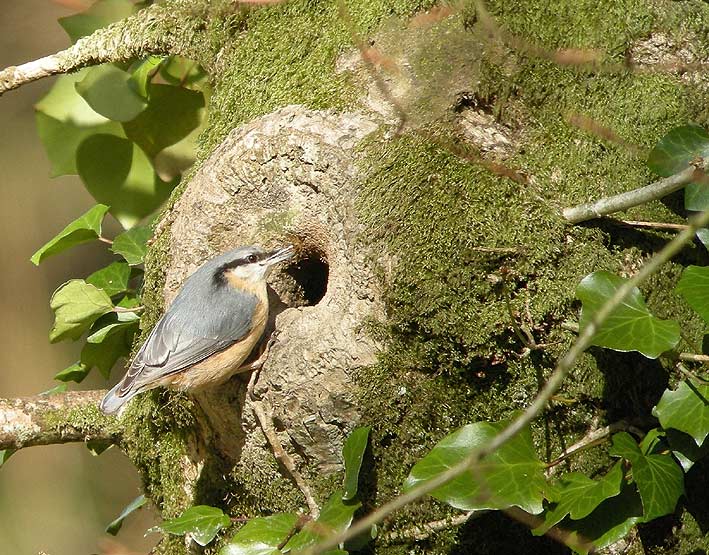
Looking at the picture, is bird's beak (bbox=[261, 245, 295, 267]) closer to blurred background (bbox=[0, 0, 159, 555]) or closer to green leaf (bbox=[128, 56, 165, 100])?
green leaf (bbox=[128, 56, 165, 100])

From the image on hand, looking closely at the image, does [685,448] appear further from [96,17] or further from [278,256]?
[96,17]

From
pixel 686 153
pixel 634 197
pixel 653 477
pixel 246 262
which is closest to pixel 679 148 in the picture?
pixel 686 153

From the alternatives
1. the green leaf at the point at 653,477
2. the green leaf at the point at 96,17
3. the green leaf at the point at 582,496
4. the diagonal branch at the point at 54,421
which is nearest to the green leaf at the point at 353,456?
the green leaf at the point at 582,496

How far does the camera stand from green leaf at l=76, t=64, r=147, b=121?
8.02 ft

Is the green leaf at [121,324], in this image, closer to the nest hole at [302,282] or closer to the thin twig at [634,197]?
the nest hole at [302,282]

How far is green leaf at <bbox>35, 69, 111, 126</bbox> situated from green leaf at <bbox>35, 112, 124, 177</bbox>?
12 mm

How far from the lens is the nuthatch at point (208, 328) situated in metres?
2.08

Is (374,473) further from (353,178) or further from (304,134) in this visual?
(304,134)

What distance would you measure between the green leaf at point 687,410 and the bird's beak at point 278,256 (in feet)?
3.00

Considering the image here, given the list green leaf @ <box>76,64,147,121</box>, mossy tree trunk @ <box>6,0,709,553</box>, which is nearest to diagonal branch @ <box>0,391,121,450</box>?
mossy tree trunk @ <box>6,0,709,553</box>

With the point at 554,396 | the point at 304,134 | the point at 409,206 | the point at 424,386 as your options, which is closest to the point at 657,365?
the point at 554,396

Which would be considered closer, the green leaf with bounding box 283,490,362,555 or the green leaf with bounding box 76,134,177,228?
the green leaf with bounding box 283,490,362,555

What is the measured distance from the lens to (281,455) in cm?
189

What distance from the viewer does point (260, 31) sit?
224 cm
